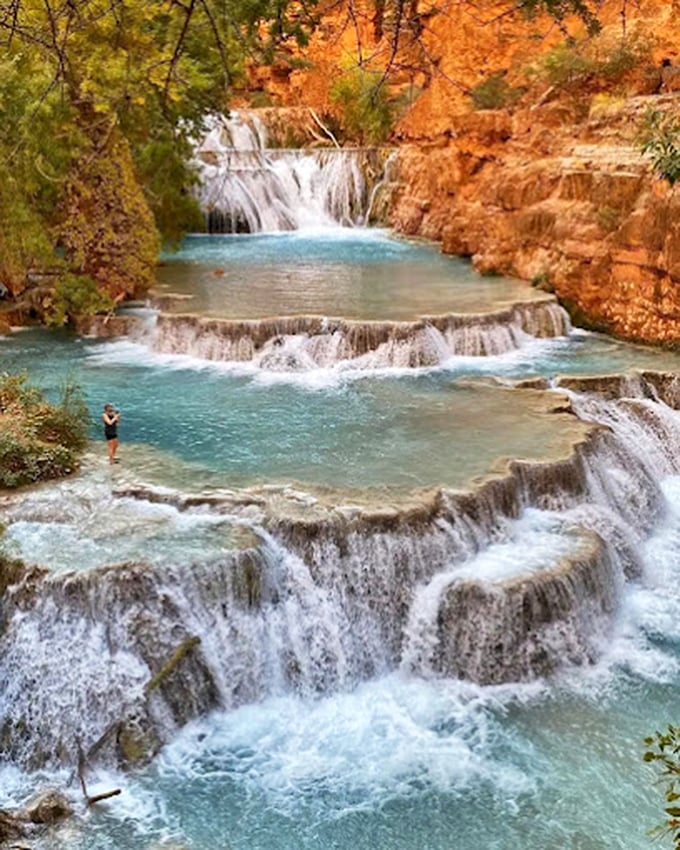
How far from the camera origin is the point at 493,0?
23891 millimetres

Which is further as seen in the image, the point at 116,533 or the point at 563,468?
the point at 563,468

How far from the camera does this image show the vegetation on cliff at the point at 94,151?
44.7ft

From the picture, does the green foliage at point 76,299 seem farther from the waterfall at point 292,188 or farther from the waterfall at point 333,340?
the waterfall at point 292,188

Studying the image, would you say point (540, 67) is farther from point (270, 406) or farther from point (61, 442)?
point (61, 442)

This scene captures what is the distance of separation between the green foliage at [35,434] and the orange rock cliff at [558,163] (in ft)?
16.8

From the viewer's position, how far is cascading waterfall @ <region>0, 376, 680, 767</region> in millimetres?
7309

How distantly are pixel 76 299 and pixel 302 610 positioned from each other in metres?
8.58

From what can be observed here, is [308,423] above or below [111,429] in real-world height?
below

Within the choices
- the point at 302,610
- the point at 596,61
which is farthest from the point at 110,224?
the point at 302,610

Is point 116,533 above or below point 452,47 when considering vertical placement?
below

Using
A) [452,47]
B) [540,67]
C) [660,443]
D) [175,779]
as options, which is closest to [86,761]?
[175,779]

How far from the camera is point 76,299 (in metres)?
15.1

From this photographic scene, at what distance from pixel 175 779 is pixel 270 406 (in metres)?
5.64

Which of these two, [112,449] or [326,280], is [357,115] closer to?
[326,280]
